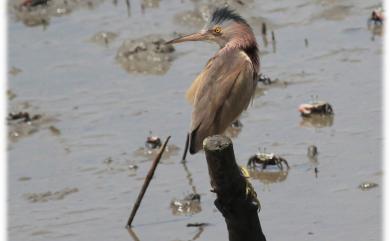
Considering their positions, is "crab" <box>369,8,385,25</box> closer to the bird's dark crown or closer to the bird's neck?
the bird's dark crown

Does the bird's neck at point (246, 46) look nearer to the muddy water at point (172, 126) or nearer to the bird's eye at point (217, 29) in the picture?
the bird's eye at point (217, 29)

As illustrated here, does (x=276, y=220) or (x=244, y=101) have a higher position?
(x=244, y=101)

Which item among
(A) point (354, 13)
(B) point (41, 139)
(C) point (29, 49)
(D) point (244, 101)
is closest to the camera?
(D) point (244, 101)

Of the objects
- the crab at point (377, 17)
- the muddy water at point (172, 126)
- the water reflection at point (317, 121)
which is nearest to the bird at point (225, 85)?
the muddy water at point (172, 126)

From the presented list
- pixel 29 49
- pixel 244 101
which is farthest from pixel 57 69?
pixel 244 101

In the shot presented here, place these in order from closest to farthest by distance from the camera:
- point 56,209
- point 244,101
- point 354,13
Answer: point 244,101
point 56,209
point 354,13

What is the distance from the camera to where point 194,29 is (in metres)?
11.1

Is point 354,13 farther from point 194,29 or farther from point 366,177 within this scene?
point 366,177

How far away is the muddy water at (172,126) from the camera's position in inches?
304

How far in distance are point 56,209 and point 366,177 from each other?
2140 mm

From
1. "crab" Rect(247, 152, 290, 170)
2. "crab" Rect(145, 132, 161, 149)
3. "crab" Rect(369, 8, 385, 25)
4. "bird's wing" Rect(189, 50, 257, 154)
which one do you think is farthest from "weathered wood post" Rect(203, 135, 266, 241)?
"crab" Rect(369, 8, 385, 25)

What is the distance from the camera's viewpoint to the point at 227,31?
7375 millimetres

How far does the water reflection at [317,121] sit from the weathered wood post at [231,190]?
3.72m

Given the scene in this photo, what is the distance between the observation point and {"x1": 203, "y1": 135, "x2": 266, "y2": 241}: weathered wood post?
16.3 ft
